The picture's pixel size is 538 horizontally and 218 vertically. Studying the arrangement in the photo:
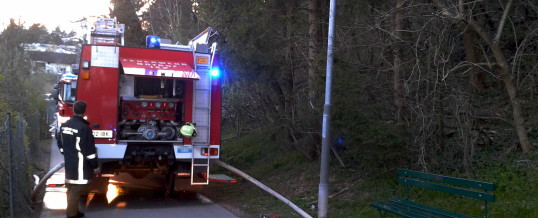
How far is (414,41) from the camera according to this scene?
9977mm

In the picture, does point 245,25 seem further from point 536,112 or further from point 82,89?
point 536,112

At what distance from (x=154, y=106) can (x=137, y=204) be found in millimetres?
1997

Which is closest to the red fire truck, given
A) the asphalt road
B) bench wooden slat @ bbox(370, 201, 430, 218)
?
the asphalt road

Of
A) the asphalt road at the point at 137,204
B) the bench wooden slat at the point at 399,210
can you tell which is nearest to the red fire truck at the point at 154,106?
the asphalt road at the point at 137,204

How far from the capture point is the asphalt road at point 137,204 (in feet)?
32.1

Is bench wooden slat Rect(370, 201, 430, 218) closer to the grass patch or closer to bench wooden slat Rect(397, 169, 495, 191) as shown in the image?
bench wooden slat Rect(397, 169, 495, 191)

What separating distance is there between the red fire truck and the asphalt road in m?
0.61

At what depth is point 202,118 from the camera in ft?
35.0

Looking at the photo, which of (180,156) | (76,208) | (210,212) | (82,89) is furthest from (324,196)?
(82,89)

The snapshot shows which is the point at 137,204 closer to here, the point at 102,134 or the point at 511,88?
the point at 102,134

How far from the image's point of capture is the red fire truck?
32.6 ft

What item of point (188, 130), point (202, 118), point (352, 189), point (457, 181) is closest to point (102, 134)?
point (188, 130)

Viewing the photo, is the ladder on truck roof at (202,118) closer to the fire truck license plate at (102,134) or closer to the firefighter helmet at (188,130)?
the firefighter helmet at (188,130)

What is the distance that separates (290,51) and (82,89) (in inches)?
214
